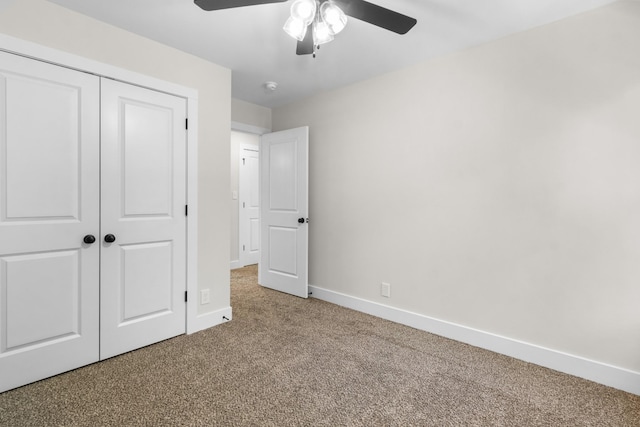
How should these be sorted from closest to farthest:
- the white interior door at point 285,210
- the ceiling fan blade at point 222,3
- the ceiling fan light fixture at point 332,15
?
the ceiling fan blade at point 222,3, the ceiling fan light fixture at point 332,15, the white interior door at point 285,210

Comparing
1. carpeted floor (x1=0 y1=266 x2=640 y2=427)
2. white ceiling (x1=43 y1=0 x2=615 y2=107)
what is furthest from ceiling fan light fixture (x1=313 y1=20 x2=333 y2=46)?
carpeted floor (x1=0 y1=266 x2=640 y2=427)

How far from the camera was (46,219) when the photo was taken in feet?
6.53

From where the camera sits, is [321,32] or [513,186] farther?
[513,186]

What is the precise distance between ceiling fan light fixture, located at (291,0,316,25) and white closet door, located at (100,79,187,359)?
4.77 ft

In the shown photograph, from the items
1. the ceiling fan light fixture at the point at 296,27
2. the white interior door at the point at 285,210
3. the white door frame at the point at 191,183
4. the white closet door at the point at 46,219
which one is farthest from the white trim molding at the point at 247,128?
the ceiling fan light fixture at the point at 296,27

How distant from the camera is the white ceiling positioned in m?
2.00

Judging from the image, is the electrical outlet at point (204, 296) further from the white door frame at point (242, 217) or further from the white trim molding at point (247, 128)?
the white door frame at point (242, 217)

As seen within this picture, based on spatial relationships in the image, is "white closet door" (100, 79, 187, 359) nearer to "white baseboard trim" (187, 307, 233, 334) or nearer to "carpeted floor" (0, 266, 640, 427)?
"white baseboard trim" (187, 307, 233, 334)

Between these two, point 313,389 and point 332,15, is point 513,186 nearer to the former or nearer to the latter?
point 332,15

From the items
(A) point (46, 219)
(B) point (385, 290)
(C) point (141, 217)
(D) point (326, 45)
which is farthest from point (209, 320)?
(D) point (326, 45)

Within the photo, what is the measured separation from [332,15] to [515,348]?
2551 mm

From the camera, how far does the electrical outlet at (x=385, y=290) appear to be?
121 inches

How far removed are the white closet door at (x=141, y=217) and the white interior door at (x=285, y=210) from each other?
1.36 m

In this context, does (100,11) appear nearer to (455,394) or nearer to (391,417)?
(391,417)
